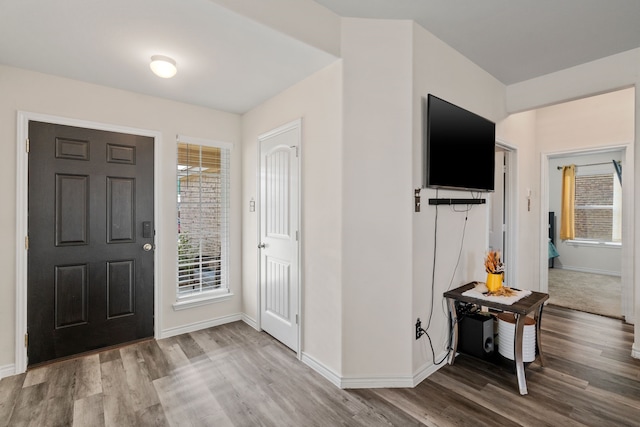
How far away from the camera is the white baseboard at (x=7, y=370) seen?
7.83 feet

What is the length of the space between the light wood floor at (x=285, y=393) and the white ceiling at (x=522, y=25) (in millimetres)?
2696

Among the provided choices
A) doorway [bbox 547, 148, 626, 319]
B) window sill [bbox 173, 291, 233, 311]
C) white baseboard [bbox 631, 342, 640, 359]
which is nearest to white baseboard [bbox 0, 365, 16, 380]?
window sill [bbox 173, 291, 233, 311]

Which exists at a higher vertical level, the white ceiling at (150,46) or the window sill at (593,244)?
the white ceiling at (150,46)

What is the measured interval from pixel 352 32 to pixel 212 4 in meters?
1.03

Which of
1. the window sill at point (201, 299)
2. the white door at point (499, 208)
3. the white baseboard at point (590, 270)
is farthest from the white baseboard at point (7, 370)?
the white baseboard at point (590, 270)

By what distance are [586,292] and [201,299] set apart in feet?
18.3

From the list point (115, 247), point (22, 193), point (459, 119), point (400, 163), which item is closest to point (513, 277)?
point (459, 119)

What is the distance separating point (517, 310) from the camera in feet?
7.04

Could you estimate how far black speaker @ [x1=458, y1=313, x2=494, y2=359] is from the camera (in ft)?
8.13

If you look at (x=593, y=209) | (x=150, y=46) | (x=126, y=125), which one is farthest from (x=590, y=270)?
(x=126, y=125)

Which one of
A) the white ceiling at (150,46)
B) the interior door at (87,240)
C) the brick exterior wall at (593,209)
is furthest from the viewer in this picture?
the brick exterior wall at (593,209)

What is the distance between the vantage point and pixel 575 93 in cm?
294

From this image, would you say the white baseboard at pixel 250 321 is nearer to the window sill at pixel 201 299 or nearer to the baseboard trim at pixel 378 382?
the window sill at pixel 201 299

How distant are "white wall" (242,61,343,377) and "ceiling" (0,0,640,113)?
20 centimetres
